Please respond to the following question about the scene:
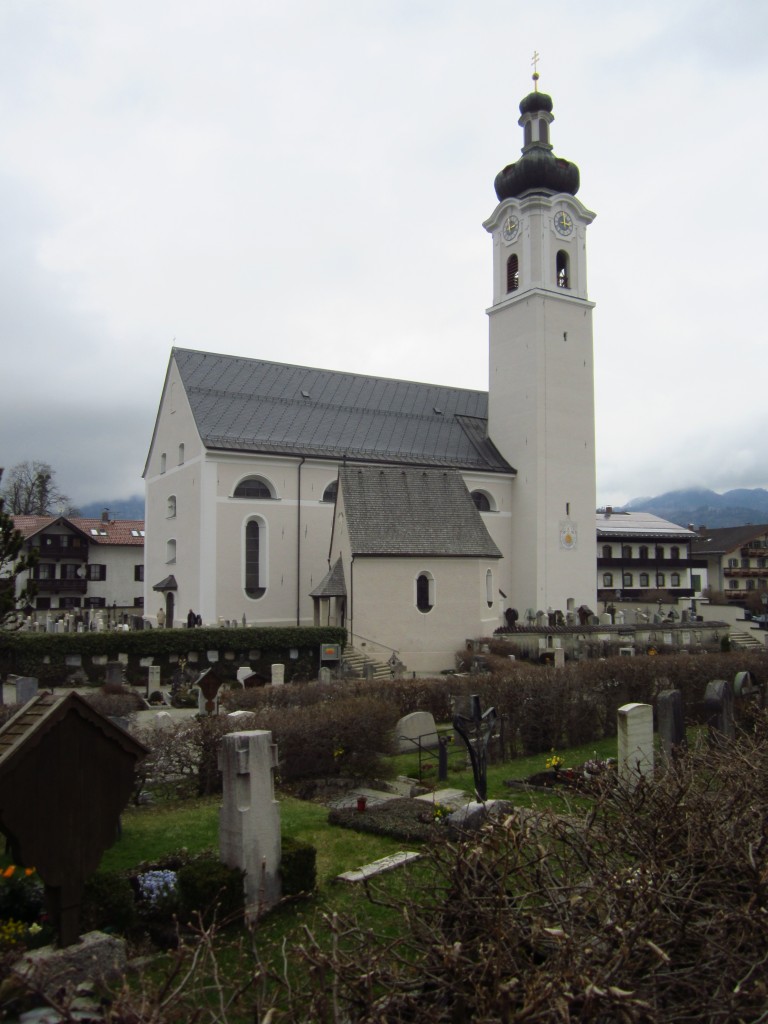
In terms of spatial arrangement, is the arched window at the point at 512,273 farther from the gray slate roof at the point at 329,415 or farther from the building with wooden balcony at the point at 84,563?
the building with wooden balcony at the point at 84,563

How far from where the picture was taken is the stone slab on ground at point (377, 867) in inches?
330

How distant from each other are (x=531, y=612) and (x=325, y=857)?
29.1 metres

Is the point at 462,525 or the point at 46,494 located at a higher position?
the point at 46,494

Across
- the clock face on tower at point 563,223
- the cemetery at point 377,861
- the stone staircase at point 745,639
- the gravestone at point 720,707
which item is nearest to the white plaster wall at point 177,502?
the cemetery at point 377,861

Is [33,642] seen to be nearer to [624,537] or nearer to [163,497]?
[163,497]

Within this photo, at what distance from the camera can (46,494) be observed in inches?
2559

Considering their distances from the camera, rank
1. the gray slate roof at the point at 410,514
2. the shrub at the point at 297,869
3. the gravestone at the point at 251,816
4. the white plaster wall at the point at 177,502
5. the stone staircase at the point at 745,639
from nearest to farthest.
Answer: the gravestone at the point at 251,816, the shrub at the point at 297,869, the gray slate roof at the point at 410,514, the white plaster wall at the point at 177,502, the stone staircase at the point at 745,639

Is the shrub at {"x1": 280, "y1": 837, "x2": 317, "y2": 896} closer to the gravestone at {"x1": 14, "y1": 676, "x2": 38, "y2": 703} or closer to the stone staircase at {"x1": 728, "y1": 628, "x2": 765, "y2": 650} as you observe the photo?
the gravestone at {"x1": 14, "y1": 676, "x2": 38, "y2": 703}

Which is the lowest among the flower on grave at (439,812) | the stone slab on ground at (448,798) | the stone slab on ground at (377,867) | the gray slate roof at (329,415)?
the stone slab on ground at (448,798)

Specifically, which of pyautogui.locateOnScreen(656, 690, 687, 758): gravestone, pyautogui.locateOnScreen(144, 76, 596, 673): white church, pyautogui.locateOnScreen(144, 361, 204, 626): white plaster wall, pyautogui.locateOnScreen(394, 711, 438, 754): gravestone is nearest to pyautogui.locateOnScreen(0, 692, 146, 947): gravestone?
pyautogui.locateOnScreen(656, 690, 687, 758): gravestone

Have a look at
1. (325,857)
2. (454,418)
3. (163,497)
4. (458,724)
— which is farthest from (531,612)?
Answer: (325,857)

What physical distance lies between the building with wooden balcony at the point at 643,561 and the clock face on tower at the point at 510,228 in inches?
950

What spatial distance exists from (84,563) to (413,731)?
140ft

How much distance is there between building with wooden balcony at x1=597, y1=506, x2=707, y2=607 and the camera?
5862cm
